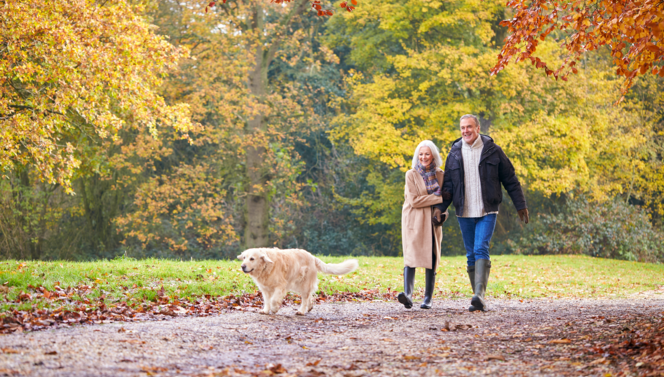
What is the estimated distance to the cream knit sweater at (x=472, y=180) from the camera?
693 centimetres

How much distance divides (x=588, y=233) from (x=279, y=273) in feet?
60.6

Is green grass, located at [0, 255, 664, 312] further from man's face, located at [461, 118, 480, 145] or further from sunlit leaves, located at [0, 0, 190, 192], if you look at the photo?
man's face, located at [461, 118, 480, 145]

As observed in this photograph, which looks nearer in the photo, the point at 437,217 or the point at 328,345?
the point at 328,345

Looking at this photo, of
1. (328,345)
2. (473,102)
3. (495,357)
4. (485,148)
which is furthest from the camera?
(473,102)

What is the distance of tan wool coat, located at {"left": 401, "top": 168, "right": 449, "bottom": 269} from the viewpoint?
7.15 m

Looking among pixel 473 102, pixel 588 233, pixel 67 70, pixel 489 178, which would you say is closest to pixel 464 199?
pixel 489 178

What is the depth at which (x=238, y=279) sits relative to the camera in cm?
924

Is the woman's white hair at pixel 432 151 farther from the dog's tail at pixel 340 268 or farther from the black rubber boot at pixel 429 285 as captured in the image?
the dog's tail at pixel 340 268

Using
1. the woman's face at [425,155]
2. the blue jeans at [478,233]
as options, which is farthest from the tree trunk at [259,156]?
the blue jeans at [478,233]

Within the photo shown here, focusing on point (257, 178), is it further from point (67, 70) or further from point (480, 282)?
point (480, 282)

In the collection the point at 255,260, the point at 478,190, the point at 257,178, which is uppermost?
the point at 257,178

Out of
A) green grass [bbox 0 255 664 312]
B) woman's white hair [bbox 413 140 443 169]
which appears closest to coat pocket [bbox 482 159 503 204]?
woman's white hair [bbox 413 140 443 169]

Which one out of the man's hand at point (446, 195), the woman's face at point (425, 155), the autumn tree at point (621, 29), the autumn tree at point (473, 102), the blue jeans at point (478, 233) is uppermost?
the autumn tree at point (473, 102)

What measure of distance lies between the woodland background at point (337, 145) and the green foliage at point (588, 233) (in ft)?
0.20
